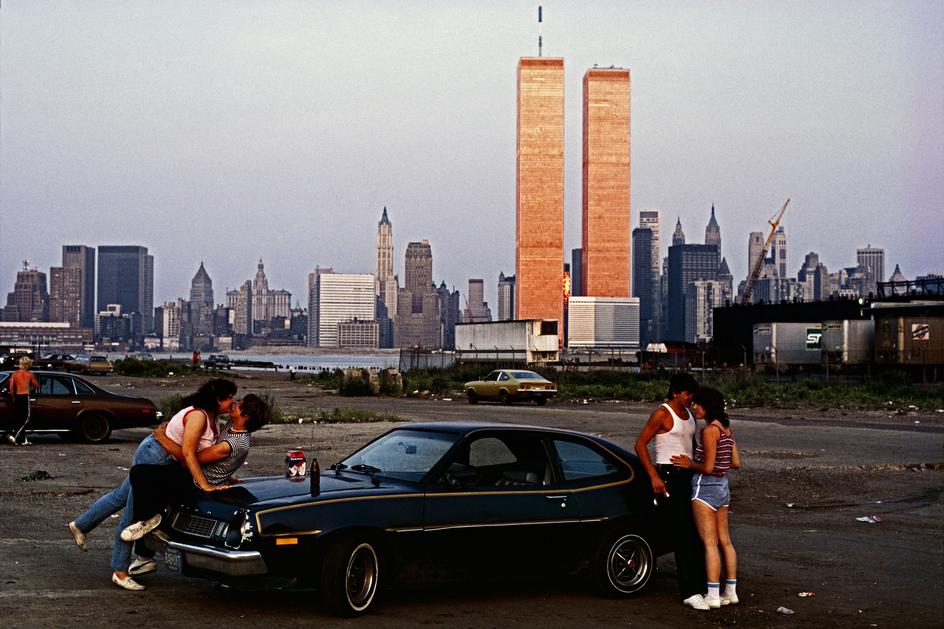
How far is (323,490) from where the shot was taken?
822 cm

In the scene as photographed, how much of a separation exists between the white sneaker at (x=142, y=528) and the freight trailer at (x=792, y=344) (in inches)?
2589

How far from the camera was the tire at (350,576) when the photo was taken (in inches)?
307

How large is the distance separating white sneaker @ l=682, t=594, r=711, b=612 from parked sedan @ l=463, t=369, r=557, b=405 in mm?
31566

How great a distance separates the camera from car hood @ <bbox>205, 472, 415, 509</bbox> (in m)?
7.96

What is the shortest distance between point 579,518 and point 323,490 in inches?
81.5

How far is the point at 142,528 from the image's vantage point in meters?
8.38

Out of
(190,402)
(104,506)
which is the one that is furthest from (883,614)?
(104,506)

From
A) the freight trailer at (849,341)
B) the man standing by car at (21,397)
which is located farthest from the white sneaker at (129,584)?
the freight trailer at (849,341)

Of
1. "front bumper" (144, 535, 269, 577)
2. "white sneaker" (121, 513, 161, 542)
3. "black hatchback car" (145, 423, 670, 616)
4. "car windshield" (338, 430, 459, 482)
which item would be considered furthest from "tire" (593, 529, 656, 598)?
"white sneaker" (121, 513, 161, 542)

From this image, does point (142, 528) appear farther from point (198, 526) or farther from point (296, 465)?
point (296, 465)

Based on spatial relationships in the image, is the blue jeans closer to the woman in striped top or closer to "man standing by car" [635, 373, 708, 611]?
"man standing by car" [635, 373, 708, 611]

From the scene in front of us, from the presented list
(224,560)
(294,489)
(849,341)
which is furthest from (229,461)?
(849,341)

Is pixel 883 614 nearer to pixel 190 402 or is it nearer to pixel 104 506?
pixel 190 402

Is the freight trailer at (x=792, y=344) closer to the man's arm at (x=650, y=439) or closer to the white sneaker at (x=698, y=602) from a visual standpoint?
A: the man's arm at (x=650, y=439)
